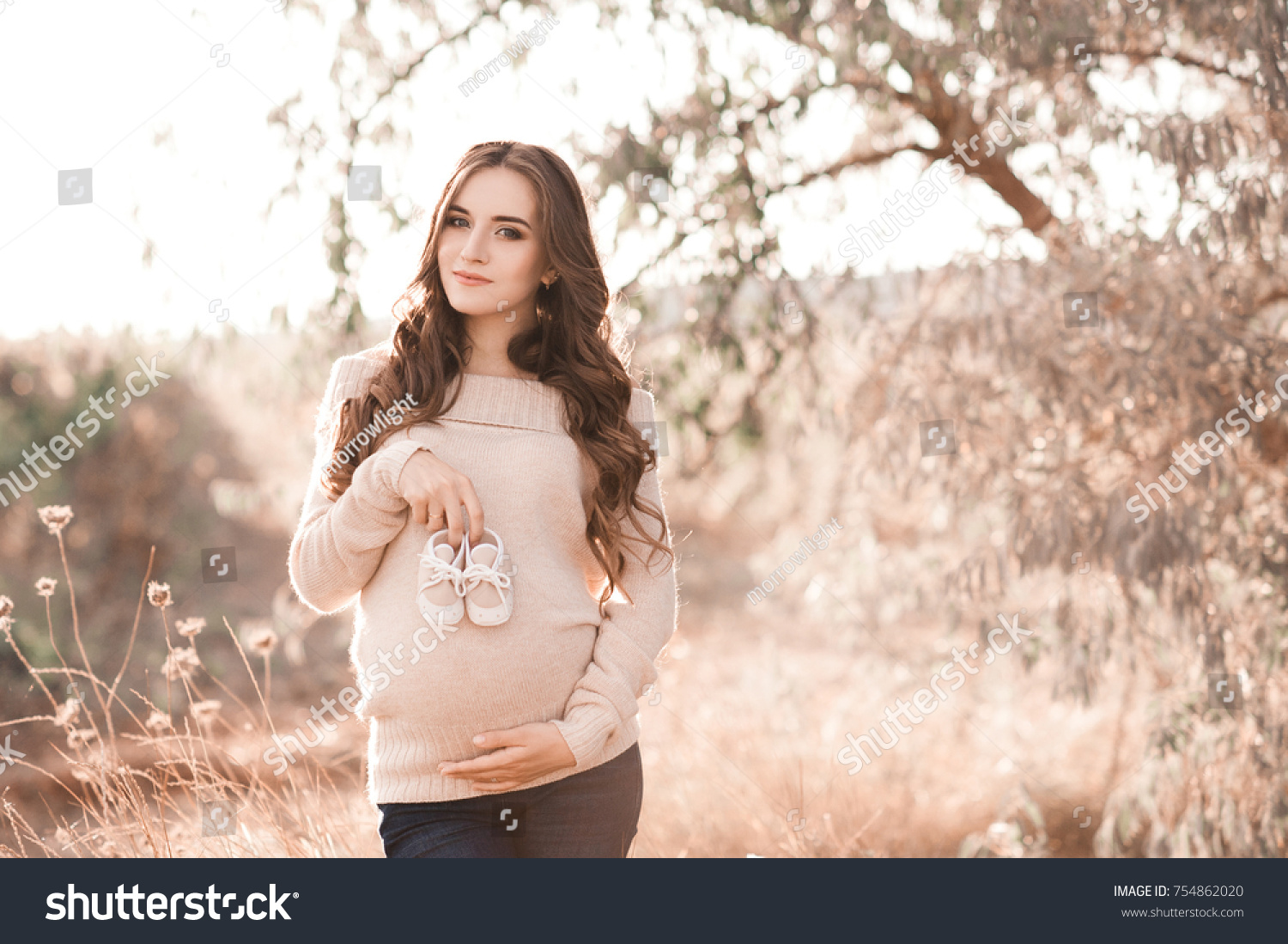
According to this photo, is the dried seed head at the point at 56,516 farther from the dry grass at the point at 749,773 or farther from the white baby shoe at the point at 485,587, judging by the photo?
the white baby shoe at the point at 485,587

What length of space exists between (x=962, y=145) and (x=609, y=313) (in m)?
2.24

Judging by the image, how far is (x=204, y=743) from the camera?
2113mm

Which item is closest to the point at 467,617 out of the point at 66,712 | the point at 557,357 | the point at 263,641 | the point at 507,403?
the point at 507,403

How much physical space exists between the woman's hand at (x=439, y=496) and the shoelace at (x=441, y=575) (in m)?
0.04

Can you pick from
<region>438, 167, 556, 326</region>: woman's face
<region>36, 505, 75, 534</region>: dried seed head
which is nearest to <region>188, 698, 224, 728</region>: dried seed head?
<region>36, 505, 75, 534</region>: dried seed head

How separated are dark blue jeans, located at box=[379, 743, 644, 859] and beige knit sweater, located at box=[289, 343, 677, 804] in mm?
28

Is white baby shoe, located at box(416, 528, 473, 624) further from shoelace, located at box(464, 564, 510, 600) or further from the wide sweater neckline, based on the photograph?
the wide sweater neckline

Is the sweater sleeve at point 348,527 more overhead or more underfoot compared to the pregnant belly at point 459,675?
more overhead

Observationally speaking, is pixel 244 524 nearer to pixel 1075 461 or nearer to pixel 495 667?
pixel 1075 461

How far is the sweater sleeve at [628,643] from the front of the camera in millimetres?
1539

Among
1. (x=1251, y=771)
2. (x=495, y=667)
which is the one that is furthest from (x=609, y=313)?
(x=1251, y=771)

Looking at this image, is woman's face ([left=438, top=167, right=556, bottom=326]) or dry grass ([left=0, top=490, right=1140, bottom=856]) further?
dry grass ([left=0, top=490, right=1140, bottom=856])

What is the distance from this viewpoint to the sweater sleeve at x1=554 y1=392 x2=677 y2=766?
1.54 m

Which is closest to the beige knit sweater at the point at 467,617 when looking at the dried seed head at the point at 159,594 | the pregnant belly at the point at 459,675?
the pregnant belly at the point at 459,675
